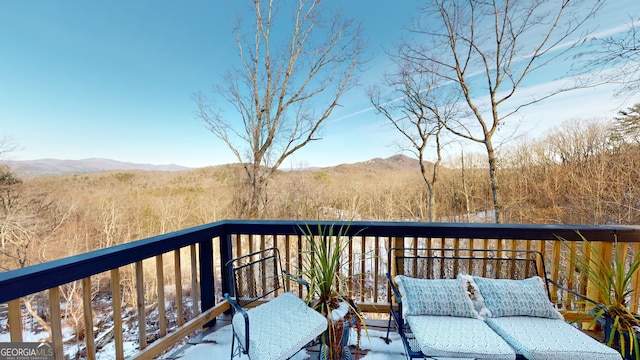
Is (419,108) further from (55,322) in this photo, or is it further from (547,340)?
(55,322)

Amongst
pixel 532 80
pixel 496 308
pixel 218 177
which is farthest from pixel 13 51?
pixel 532 80

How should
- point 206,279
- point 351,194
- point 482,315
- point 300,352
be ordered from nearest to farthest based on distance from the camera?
point 482,315, point 300,352, point 206,279, point 351,194

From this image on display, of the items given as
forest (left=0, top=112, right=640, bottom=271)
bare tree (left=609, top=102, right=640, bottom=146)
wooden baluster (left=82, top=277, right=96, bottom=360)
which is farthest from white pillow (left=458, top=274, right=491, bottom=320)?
bare tree (left=609, top=102, right=640, bottom=146)

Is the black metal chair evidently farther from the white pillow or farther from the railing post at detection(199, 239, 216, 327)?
the white pillow

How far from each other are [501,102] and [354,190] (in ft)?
18.2

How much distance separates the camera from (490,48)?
615cm

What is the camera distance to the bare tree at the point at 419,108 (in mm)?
7215

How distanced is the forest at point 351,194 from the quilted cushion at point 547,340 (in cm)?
628

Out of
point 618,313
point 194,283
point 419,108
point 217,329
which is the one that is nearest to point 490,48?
point 419,108

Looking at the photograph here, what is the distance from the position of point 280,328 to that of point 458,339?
3.75 ft

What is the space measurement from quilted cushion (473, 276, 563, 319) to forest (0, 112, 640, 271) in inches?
239

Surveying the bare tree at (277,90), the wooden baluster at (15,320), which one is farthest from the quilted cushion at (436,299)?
the bare tree at (277,90)

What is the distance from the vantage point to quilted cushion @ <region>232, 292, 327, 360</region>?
1.41 m

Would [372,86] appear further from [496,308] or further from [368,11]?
[496,308]
